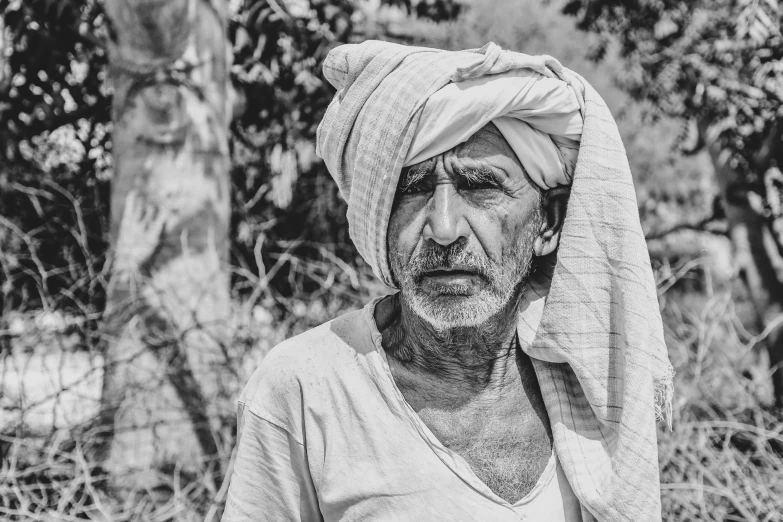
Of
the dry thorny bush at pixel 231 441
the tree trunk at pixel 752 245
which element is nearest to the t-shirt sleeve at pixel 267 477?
the dry thorny bush at pixel 231 441

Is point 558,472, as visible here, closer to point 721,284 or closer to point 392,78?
point 392,78

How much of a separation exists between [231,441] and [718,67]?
3.67 meters

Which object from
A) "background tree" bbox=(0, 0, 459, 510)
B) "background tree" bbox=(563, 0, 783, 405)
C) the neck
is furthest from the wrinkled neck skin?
"background tree" bbox=(563, 0, 783, 405)

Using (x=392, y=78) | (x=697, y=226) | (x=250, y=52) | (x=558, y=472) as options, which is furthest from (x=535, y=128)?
(x=697, y=226)

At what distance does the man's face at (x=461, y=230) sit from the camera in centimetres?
152

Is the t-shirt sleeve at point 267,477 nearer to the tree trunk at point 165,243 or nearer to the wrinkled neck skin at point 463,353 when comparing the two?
the wrinkled neck skin at point 463,353

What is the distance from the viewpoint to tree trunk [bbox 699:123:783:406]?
191 inches

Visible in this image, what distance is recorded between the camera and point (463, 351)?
5.42 ft

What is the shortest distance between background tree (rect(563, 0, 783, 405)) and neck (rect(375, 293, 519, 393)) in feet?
10.4

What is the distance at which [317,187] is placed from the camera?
5805mm

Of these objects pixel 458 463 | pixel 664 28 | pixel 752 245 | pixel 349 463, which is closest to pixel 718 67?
pixel 664 28

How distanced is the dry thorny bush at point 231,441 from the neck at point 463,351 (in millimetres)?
1694

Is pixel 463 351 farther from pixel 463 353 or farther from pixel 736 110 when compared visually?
pixel 736 110

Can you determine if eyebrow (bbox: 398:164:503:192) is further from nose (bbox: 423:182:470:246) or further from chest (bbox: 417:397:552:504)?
chest (bbox: 417:397:552:504)
